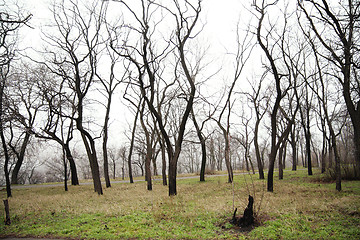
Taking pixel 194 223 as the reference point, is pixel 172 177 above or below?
above

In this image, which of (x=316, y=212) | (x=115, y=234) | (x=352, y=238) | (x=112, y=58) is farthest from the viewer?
(x=112, y=58)

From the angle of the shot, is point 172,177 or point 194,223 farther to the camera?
point 172,177

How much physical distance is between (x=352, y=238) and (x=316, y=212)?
2.07 meters

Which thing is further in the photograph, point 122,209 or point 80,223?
point 122,209

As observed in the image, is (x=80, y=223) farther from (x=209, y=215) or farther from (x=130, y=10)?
(x=130, y=10)

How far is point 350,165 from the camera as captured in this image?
49.0 ft

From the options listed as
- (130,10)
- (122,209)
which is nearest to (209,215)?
(122,209)

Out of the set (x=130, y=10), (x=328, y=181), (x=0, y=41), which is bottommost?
(x=328, y=181)

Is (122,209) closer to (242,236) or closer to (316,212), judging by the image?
(242,236)

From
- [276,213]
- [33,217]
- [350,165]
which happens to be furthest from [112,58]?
[350,165]

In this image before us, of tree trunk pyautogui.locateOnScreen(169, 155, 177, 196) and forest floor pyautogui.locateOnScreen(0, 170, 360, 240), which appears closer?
forest floor pyautogui.locateOnScreen(0, 170, 360, 240)

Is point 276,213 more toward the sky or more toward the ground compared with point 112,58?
more toward the ground

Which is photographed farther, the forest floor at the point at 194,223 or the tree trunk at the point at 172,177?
the tree trunk at the point at 172,177

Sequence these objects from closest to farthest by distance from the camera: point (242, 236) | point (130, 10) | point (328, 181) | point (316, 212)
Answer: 1. point (242, 236)
2. point (316, 212)
3. point (130, 10)
4. point (328, 181)
